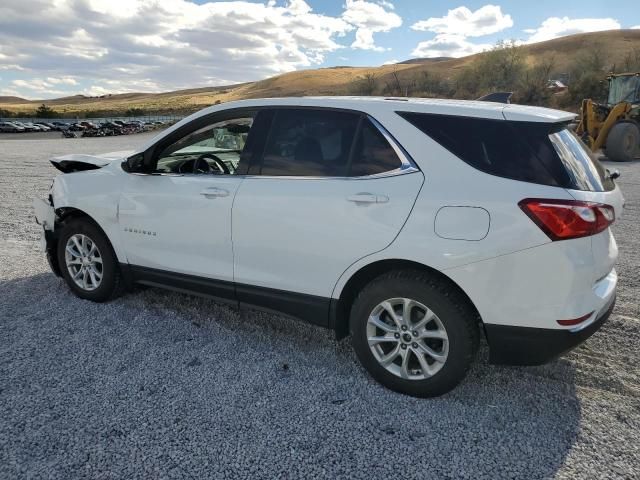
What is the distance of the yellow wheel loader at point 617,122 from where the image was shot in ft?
50.0

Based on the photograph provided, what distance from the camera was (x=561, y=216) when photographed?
8.03ft

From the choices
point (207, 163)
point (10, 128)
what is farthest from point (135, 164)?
point (10, 128)

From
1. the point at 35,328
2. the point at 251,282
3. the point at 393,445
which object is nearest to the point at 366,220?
the point at 251,282

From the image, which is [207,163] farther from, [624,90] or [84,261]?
[624,90]

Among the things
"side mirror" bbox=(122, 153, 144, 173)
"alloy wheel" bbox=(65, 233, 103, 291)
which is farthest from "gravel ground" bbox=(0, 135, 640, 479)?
"side mirror" bbox=(122, 153, 144, 173)

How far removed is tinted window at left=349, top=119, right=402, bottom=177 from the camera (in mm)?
2895

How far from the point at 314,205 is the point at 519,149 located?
47.4 inches

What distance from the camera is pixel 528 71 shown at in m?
45.2

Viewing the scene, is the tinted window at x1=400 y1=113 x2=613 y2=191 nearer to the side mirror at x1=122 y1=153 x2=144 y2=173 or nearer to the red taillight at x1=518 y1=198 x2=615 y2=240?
the red taillight at x1=518 y1=198 x2=615 y2=240

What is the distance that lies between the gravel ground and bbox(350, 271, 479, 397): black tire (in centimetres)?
11

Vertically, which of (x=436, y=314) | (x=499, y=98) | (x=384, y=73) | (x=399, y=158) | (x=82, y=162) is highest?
(x=384, y=73)

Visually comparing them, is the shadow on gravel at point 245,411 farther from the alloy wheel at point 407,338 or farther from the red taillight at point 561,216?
the red taillight at point 561,216

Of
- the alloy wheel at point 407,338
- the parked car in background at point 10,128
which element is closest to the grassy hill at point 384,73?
the parked car in background at point 10,128

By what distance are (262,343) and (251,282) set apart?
551 millimetres
